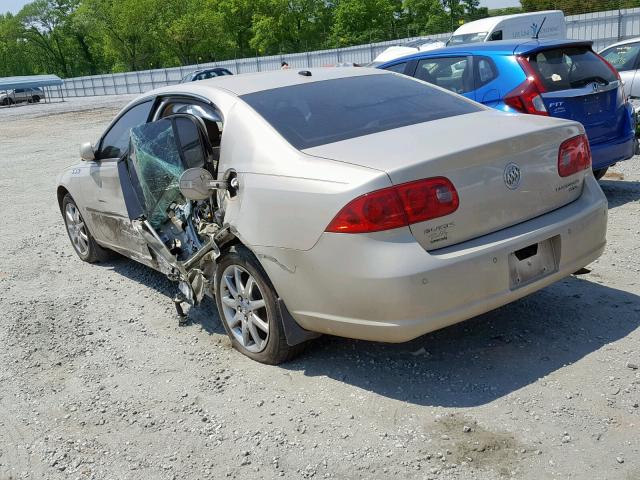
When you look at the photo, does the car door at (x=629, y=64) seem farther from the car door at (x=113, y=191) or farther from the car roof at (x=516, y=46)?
the car door at (x=113, y=191)

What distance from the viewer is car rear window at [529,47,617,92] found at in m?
6.80

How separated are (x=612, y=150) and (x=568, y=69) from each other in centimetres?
90

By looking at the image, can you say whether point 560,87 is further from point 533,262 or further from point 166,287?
point 166,287

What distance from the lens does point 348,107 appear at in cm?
429

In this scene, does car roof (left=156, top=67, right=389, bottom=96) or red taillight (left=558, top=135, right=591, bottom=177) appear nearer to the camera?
red taillight (left=558, top=135, right=591, bottom=177)

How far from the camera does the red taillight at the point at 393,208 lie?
10.9 feet

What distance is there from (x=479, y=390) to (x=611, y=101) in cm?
441

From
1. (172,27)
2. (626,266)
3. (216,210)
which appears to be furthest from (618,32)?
(172,27)

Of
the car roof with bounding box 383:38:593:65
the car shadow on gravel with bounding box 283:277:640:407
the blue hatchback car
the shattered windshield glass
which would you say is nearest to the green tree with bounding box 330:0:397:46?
the car roof with bounding box 383:38:593:65

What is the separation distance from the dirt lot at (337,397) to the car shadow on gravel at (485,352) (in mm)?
12

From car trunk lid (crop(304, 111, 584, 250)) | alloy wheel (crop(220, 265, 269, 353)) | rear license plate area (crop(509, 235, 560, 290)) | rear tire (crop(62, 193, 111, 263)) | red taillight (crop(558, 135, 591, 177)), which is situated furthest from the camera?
rear tire (crop(62, 193, 111, 263))

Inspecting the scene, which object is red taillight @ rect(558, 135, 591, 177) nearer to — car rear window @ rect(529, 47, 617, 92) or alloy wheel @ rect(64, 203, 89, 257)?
car rear window @ rect(529, 47, 617, 92)

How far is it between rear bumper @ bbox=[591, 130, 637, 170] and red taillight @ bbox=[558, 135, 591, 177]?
2.69 metres

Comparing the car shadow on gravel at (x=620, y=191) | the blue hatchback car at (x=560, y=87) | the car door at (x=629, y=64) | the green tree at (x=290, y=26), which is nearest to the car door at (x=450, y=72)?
the blue hatchback car at (x=560, y=87)
